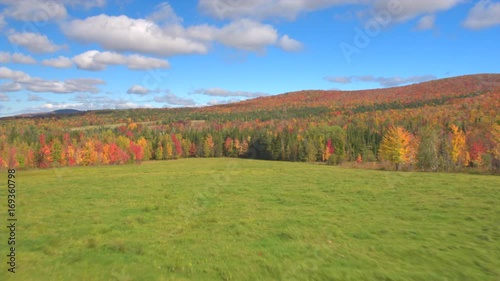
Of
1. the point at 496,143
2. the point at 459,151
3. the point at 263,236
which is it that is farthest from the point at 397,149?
the point at 263,236

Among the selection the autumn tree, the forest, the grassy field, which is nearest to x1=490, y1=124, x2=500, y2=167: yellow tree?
the forest

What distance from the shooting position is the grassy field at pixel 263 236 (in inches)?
405

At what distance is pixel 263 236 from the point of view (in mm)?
14289

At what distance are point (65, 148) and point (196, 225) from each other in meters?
92.1

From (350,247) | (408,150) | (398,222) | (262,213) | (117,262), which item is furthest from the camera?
(408,150)

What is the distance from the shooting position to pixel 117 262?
1098 cm

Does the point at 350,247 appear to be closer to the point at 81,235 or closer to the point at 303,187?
the point at 81,235

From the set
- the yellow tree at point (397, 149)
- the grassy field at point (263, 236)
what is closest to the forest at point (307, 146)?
the yellow tree at point (397, 149)

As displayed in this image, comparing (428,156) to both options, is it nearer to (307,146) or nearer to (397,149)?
(397,149)

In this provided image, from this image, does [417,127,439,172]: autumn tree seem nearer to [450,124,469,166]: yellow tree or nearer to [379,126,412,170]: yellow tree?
[379,126,412,170]: yellow tree

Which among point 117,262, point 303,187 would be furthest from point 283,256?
point 303,187

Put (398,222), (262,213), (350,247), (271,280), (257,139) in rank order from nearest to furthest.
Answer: (271,280) < (350,247) < (398,222) < (262,213) < (257,139)

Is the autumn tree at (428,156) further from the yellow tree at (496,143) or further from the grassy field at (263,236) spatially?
the grassy field at (263,236)

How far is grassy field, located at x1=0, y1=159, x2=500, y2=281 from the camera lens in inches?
405
